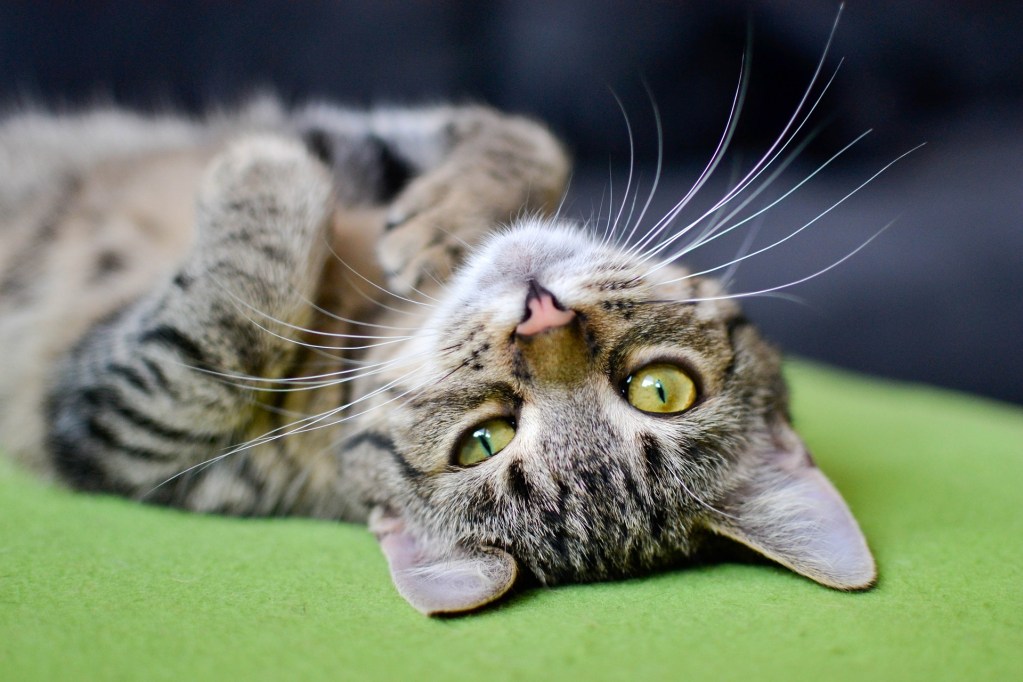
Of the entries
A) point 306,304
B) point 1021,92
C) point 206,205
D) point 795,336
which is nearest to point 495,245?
point 306,304

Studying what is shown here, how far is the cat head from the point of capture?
1100 mm

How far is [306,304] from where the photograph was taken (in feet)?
4.51

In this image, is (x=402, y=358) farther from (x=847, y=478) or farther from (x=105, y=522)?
(x=847, y=478)

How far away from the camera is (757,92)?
9.35ft

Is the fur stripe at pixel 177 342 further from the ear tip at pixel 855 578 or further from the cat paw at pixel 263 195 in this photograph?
the ear tip at pixel 855 578

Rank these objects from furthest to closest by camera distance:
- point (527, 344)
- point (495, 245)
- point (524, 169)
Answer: point (524, 169) → point (495, 245) → point (527, 344)

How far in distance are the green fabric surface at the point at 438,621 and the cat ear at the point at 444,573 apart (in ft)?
0.07

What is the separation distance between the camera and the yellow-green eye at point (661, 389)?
1.15 metres

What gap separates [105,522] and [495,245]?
30.6 inches

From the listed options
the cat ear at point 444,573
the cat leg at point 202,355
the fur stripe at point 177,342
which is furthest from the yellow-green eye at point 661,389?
the fur stripe at point 177,342

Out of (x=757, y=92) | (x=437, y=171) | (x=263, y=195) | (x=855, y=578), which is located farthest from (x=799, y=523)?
(x=757, y=92)

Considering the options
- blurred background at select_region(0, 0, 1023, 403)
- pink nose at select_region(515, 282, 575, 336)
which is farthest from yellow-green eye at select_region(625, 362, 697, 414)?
blurred background at select_region(0, 0, 1023, 403)

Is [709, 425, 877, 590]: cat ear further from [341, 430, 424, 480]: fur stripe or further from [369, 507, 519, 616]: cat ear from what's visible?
[341, 430, 424, 480]: fur stripe

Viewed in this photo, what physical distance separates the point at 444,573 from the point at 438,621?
9 centimetres
